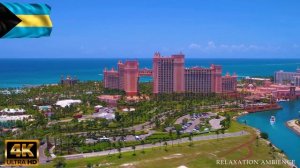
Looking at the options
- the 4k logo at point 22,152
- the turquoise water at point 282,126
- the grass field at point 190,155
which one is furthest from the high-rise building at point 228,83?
the 4k logo at point 22,152

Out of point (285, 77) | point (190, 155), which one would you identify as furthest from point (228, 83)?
point (190, 155)

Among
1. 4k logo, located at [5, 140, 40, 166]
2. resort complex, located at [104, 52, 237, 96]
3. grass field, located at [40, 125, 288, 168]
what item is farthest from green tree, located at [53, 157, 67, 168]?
resort complex, located at [104, 52, 237, 96]

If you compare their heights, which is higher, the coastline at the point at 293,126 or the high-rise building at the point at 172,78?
the high-rise building at the point at 172,78

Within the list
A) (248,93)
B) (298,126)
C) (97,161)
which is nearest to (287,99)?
(248,93)

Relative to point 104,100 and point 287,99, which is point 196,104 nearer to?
point 104,100

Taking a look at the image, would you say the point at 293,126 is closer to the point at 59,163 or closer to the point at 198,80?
the point at 198,80

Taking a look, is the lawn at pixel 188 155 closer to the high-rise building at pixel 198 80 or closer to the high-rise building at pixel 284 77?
the high-rise building at pixel 198 80
